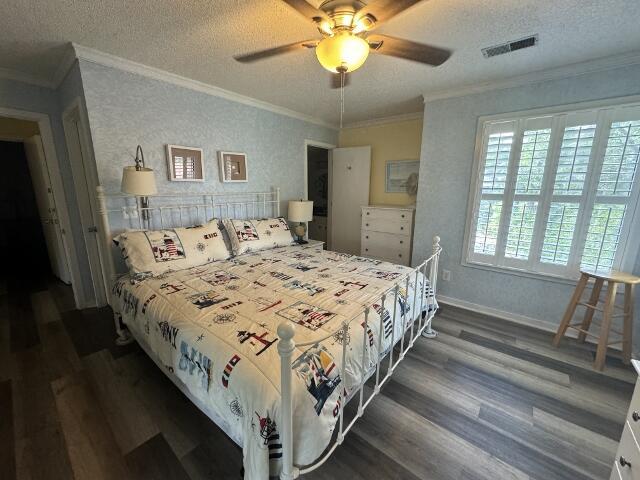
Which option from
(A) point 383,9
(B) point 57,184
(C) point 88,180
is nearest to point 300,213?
(C) point 88,180

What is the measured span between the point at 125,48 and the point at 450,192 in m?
3.26

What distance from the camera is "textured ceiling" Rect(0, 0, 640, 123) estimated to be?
1490 millimetres

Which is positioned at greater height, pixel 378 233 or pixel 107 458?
pixel 378 233

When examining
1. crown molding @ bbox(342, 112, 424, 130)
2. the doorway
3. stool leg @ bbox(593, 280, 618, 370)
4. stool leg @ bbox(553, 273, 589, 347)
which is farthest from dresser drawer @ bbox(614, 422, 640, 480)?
the doorway

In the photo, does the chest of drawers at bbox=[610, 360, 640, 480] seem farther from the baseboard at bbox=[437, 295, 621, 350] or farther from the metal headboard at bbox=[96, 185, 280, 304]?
the metal headboard at bbox=[96, 185, 280, 304]

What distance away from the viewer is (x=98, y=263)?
277 centimetres

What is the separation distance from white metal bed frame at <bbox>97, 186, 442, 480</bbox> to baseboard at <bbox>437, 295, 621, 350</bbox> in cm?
79

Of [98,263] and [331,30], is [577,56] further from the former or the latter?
[98,263]

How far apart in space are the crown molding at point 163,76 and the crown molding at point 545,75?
194 centimetres

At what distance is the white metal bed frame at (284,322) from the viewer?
2.87ft

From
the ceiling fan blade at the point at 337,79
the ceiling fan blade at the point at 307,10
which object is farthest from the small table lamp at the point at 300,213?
the ceiling fan blade at the point at 307,10

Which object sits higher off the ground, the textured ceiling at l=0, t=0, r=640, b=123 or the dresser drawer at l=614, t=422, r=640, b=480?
the textured ceiling at l=0, t=0, r=640, b=123

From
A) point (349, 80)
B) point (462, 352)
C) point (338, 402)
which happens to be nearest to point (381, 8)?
point (349, 80)

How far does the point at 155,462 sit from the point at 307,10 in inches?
92.6
